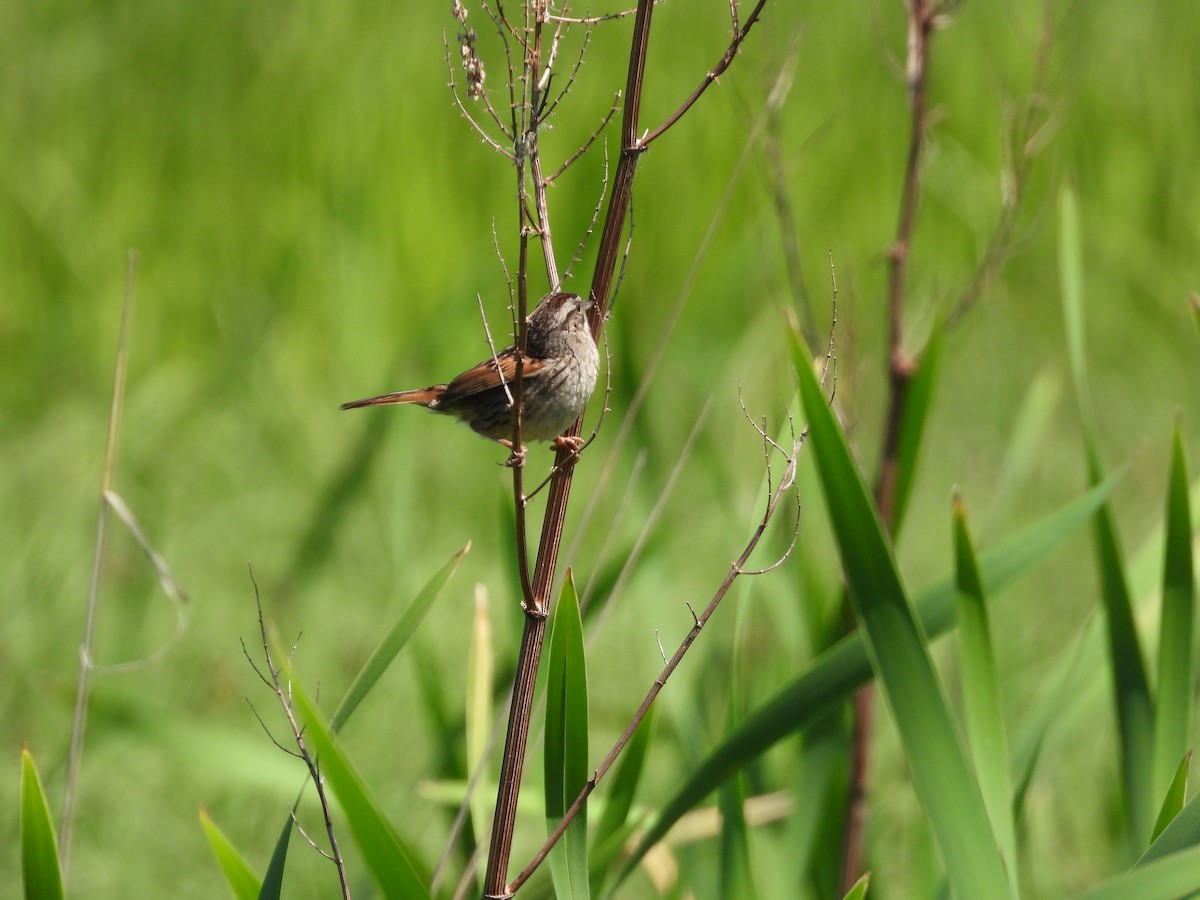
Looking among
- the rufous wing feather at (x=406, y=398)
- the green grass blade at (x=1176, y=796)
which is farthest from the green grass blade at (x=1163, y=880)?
the rufous wing feather at (x=406, y=398)

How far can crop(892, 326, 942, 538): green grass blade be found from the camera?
79.3 inches

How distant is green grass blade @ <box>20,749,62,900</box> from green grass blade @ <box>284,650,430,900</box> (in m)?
0.29

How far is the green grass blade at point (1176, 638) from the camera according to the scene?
1691 millimetres

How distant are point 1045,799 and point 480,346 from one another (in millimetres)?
2283

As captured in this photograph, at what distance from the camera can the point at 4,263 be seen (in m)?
4.83

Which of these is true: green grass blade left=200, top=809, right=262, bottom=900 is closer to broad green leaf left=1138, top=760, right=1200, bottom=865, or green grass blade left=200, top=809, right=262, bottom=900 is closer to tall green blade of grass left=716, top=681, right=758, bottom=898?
tall green blade of grass left=716, top=681, right=758, bottom=898

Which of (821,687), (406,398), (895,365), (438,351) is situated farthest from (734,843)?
(438,351)

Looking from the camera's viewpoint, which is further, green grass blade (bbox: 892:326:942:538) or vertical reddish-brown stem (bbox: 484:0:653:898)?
green grass blade (bbox: 892:326:942:538)

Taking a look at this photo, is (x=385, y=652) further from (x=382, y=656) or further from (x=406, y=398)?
(x=406, y=398)

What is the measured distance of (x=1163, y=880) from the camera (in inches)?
46.4

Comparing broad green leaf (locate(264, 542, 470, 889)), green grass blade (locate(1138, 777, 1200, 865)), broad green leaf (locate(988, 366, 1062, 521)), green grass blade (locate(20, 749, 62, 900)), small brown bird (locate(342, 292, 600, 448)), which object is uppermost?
small brown bird (locate(342, 292, 600, 448))

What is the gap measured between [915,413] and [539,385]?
662 mm

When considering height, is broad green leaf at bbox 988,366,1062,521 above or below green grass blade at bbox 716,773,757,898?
above

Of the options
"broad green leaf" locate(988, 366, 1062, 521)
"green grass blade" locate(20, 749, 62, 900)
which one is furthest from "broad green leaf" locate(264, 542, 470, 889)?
"broad green leaf" locate(988, 366, 1062, 521)
